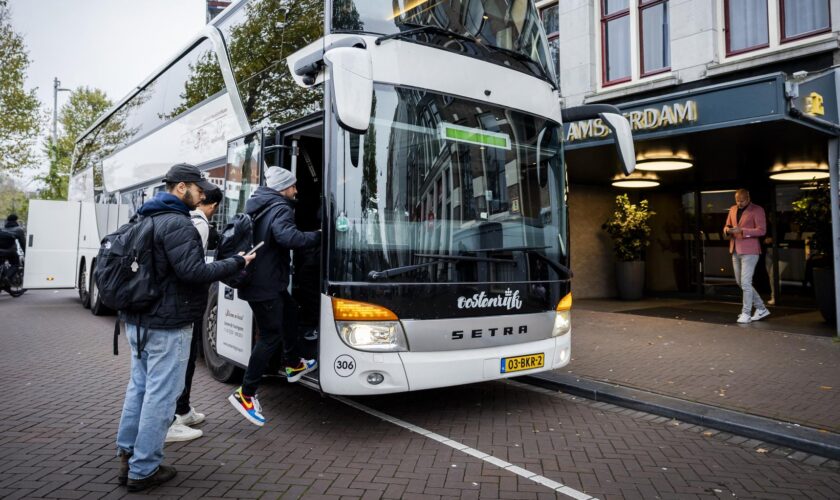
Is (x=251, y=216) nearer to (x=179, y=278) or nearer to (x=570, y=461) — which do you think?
(x=179, y=278)

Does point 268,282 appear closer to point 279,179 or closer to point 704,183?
point 279,179

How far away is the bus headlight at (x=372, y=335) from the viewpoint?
4.18m

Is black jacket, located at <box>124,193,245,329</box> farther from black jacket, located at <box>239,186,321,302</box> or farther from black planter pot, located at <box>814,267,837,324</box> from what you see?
black planter pot, located at <box>814,267,837,324</box>

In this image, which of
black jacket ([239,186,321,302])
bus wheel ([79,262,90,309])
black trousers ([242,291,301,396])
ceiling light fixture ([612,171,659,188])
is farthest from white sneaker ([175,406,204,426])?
ceiling light fixture ([612,171,659,188])

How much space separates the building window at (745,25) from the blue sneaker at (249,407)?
1002 cm

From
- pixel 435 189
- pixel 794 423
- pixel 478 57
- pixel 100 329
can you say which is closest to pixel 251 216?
pixel 435 189

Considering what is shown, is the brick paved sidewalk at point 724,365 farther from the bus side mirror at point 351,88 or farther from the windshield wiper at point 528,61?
the bus side mirror at point 351,88

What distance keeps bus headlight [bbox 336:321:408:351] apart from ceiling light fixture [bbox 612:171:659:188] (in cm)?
954

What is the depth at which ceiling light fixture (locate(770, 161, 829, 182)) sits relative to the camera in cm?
1103

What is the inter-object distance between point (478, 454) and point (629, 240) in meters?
10.2

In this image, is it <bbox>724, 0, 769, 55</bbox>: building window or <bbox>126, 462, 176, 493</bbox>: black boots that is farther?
<bbox>724, 0, 769, 55</bbox>: building window

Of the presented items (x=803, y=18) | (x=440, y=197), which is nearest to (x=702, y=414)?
(x=440, y=197)

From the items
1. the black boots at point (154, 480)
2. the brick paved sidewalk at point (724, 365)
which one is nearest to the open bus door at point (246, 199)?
the black boots at point (154, 480)

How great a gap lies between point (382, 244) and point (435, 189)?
61cm
